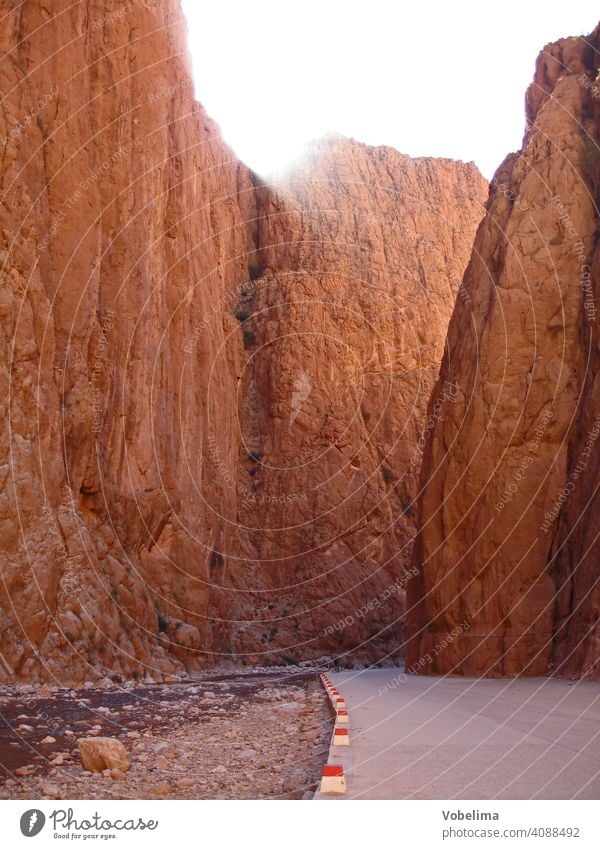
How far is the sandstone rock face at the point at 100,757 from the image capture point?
7.89 meters

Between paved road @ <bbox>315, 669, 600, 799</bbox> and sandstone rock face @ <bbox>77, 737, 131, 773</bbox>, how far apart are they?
2045 mm

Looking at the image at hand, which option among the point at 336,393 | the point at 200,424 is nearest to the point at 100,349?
the point at 200,424

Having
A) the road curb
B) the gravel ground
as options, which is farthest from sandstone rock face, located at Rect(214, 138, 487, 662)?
the road curb

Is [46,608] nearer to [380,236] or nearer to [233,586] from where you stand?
[233,586]

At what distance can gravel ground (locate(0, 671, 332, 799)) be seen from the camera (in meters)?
7.20

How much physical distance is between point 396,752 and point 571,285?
18.1 m

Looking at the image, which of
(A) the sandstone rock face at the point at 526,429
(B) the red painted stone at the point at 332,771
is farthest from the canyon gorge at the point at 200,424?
(B) the red painted stone at the point at 332,771

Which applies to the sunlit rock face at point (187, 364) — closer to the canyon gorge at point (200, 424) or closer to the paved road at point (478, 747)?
the canyon gorge at point (200, 424)

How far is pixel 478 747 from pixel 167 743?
3850 mm

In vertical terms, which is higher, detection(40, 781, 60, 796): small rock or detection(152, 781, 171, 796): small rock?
detection(40, 781, 60, 796): small rock

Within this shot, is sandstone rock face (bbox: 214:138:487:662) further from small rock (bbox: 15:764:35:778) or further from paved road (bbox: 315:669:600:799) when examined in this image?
small rock (bbox: 15:764:35:778)

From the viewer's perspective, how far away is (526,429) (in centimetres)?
2312

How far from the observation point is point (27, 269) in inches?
804

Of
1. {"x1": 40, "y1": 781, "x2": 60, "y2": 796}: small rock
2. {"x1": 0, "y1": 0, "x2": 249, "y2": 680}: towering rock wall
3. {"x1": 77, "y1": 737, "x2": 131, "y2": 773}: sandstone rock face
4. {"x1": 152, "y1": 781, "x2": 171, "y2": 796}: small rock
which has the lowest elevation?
{"x1": 152, "y1": 781, "x2": 171, "y2": 796}: small rock
